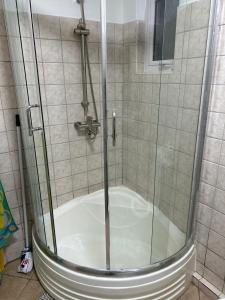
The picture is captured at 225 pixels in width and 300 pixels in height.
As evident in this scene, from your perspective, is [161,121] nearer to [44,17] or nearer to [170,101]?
[170,101]

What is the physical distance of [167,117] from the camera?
1574mm

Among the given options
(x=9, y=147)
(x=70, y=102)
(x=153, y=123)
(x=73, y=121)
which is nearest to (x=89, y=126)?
(x=73, y=121)

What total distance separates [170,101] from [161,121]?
0.15 meters

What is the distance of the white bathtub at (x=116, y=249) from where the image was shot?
4.23 ft

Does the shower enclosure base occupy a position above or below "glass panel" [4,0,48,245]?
below

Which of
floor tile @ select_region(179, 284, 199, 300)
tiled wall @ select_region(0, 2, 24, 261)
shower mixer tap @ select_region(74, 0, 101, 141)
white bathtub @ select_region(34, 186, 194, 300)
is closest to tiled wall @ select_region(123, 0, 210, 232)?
white bathtub @ select_region(34, 186, 194, 300)

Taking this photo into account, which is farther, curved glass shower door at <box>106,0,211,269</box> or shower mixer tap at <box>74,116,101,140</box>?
shower mixer tap at <box>74,116,101,140</box>

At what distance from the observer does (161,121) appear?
1.63 metres

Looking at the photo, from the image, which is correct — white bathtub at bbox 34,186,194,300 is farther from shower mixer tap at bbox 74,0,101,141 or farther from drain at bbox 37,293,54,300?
shower mixer tap at bbox 74,0,101,141

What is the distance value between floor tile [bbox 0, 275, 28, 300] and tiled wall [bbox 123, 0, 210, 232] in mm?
1061

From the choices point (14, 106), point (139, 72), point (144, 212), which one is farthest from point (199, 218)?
point (14, 106)

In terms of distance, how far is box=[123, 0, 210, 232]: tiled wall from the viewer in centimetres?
134

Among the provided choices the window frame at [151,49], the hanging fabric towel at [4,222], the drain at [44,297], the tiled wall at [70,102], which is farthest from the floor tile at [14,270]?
the window frame at [151,49]

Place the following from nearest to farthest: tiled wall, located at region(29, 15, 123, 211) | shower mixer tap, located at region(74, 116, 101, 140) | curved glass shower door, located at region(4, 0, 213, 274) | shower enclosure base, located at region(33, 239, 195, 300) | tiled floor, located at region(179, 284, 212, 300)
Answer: shower enclosure base, located at region(33, 239, 195, 300) → curved glass shower door, located at region(4, 0, 213, 274) → tiled floor, located at region(179, 284, 212, 300) → tiled wall, located at region(29, 15, 123, 211) → shower mixer tap, located at region(74, 116, 101, 140)
